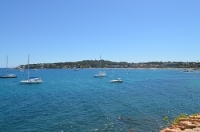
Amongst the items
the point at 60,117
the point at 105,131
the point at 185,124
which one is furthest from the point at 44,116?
the point at 185,124

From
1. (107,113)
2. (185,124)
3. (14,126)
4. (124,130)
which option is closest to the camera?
(185,124)

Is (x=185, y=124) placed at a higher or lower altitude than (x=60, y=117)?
higher

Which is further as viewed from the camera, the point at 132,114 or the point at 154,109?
the point at 154,109

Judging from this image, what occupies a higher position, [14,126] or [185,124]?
[185,124]

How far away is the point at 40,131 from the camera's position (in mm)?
26312

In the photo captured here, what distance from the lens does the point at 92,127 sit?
27516mm

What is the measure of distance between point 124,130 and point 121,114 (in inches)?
320

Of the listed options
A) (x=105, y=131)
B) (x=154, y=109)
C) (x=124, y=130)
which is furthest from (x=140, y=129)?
(x=154, y=109)

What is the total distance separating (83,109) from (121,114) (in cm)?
682

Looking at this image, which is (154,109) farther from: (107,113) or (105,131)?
(105,131)

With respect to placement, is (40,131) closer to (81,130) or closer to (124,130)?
(81,130)

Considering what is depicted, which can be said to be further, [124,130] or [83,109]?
[83,109]

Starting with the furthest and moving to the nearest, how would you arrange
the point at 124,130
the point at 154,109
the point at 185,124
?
1. the point at 154,109
2. the point at 124,130
3. the point at 185,124

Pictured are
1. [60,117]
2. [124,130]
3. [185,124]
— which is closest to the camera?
[185,124]
